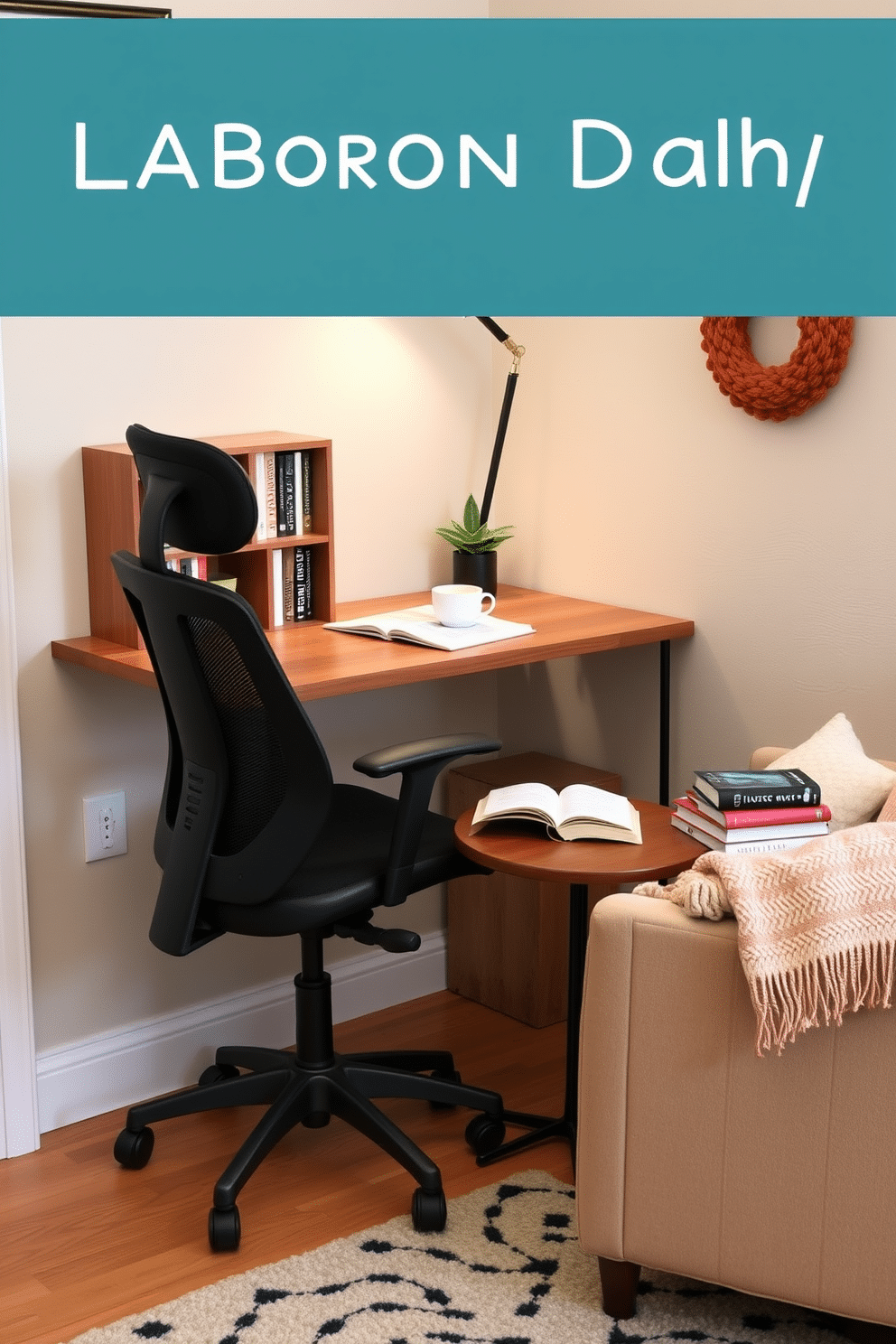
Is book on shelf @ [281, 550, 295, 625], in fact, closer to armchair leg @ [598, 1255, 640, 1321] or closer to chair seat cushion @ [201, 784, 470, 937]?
chair seat cushion @ [201, 784, 470, 937]

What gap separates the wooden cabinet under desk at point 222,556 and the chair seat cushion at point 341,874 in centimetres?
47

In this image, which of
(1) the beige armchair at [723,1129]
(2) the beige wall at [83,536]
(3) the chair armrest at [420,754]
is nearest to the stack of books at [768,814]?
(1) the beige armchair at [723,1129]

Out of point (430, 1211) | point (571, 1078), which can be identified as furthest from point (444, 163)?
point (430, 1211)

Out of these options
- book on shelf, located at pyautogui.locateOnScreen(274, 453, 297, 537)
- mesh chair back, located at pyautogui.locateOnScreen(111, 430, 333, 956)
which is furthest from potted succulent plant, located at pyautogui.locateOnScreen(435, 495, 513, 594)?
mesh chair back, located at pyautogui.locateOnScreen(111, 430, 333, 956)

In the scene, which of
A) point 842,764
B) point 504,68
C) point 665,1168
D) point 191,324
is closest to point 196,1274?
point 665,1168

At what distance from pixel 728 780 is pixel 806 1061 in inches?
18.3

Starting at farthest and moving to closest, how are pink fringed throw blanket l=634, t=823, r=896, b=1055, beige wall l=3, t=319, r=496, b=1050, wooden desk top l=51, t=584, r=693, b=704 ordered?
1. beige wall l=3, t=319, r=496, b=1050
2. wooden desk top l=51, t=584, r=693, b=704
3. pink fringed throw blanket l=634, t=823, r=896, b=1055

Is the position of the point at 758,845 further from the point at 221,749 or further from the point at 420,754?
the point at 221,749

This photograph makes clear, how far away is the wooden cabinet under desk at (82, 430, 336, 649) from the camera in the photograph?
2551mm

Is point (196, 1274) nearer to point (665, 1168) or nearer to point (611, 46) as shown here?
point (665, 1168)

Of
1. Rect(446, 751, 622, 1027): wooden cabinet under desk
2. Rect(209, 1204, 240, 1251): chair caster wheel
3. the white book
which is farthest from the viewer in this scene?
Rect(446, 751, 622, 1027): wooden cabinet under desk

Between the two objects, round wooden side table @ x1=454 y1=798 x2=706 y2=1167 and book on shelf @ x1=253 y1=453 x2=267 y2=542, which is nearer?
round wooden side table @ x1=454 y1=798 x2=706 y2=1167

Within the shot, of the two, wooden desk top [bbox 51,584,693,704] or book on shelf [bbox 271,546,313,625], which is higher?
book on shelf [bbox 271,546,313,625]

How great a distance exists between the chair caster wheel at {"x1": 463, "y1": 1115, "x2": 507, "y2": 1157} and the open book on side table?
0.54 metres
